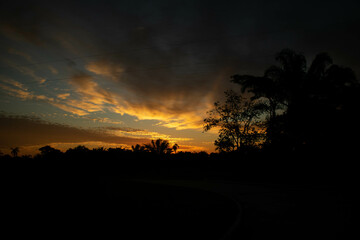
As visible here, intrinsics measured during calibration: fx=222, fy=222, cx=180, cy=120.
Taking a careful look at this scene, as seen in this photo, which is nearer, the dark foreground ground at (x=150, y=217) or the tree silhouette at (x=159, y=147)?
the dark foreground ground at (x=150, y=217)

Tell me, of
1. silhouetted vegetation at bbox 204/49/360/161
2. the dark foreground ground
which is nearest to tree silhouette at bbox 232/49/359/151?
silhouetted vegetation at bbox 204/49/360/161

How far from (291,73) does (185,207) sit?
20716mm

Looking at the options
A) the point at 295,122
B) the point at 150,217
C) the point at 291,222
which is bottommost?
the point at 150,217

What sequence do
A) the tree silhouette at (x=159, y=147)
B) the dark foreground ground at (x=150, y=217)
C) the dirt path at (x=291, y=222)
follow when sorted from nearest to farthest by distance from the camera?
the dirt path at (x=291, y=222) < the dark foreground ground at (x=150, y=217) < the tree silhouette at (x=159, y=147)

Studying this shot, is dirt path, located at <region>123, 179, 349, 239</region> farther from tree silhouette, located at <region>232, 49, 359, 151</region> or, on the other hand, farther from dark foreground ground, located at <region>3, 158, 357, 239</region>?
tree silhouette, located at <region>232, 49, 359, 151</region>

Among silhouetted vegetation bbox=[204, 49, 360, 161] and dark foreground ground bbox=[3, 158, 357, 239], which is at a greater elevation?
silhouetted vegetation bbox=[204, 49, 360, 161]

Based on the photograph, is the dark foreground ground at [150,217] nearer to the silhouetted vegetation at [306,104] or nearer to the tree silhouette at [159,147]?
the silhouetted vegetation at [306,104]

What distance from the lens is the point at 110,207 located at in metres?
11.0

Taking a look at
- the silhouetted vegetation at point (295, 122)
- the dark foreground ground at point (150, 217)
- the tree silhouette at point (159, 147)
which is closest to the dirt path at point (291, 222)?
the dark foreground ground at point (150, 217)

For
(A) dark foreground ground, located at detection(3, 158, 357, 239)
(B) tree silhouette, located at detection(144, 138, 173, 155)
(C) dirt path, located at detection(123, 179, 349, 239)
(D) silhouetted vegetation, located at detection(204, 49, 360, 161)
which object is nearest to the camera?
(C) dirt path, located at detection(123, 179, 349, 239)

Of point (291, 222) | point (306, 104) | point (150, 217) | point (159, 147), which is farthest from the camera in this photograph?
point (159, 147)

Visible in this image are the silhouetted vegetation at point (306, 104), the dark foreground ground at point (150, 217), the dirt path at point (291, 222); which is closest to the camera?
the dirt path at point (291, 222)

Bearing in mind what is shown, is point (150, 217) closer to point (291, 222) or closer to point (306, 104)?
point (291, 222)

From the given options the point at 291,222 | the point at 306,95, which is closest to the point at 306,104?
the point at 306,95
